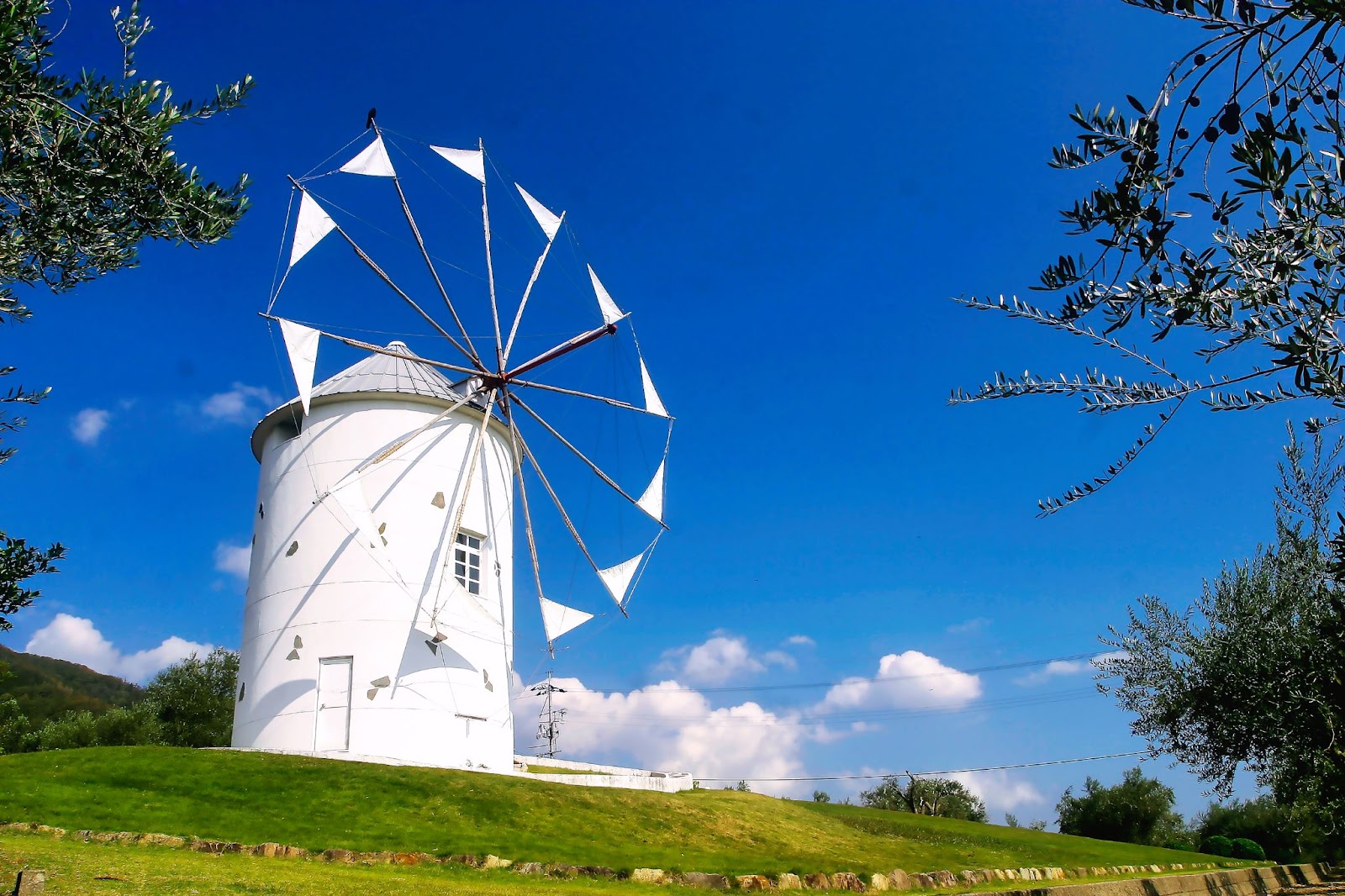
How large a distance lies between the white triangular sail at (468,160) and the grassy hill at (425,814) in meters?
19.1

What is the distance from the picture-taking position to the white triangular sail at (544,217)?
3055cm

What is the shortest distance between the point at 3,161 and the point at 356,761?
1801 centimetres

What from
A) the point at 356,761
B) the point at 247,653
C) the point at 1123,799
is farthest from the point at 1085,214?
the point at 1123,799

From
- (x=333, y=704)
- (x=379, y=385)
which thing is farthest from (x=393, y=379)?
(x=333, y=704)

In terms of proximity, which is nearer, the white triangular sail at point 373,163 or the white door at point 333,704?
the white door at point 333,704

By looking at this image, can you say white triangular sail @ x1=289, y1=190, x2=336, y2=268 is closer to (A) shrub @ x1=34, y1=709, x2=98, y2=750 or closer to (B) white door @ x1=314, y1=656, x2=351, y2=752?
(B) white door @ x1=314, y1=656, x2=351, y2=752

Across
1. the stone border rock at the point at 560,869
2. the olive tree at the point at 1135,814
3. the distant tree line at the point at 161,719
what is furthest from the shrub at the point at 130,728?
the olive tree at the point at 1135,814

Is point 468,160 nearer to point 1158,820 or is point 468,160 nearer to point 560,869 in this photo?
point 560,869

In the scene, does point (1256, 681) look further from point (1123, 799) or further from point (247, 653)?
point (1123, 799)

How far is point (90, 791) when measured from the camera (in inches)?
680

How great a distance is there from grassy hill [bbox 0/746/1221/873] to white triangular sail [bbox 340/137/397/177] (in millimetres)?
16820

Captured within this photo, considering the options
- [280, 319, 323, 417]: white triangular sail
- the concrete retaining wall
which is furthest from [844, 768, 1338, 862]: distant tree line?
[280, 319, 323, 417]: white triangular sail

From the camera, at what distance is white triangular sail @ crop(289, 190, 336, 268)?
81.2 ft

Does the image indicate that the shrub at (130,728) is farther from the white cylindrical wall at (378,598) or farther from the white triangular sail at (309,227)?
the white triangular sail at (309,227)
